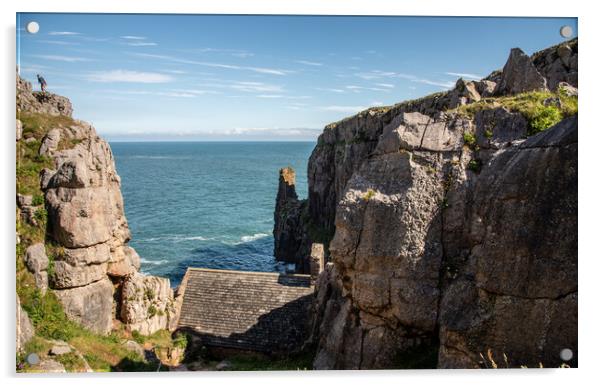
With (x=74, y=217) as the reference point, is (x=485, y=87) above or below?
above

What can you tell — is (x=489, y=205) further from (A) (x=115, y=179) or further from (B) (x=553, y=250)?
(A) (x=115, y=179)

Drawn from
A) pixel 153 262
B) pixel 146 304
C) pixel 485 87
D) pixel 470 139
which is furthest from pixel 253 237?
pixel 470 139

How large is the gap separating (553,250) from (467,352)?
7.57ft

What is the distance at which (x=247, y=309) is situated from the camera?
63.7ft

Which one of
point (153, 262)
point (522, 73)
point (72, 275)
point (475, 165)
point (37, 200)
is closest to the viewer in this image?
point (475, 165)

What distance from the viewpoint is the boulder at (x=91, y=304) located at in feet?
43.5

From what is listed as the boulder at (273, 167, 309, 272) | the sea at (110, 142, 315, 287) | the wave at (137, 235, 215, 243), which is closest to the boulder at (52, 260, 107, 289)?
the sea at (110, 142, 315, 287)

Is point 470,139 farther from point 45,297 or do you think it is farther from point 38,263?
point 45,297

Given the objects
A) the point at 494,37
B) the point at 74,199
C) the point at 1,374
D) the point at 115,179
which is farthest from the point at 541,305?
the point at 115,179

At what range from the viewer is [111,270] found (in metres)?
15.4

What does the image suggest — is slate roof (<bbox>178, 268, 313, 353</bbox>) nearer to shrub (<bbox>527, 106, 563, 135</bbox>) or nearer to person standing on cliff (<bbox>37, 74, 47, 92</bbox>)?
person standing on cliff (<bbox>37, 74, 47, 92</bbox>)

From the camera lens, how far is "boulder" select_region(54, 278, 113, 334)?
13258mm

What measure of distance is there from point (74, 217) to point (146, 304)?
509 centimetres

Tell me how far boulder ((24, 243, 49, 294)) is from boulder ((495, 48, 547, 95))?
498 inches
